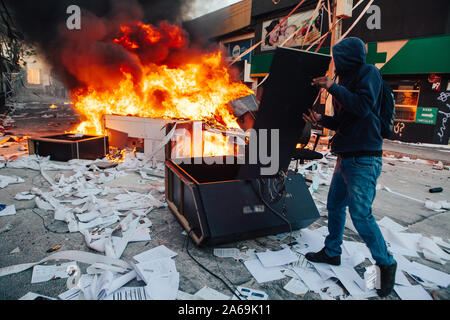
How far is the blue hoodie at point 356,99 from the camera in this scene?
2.14m

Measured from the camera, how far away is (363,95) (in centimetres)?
212

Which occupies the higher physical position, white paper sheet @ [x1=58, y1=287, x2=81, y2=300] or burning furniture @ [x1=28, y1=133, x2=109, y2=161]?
burning furniture @ [x1=28, y1=133, x2=109, y2=161]

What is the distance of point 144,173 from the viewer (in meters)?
5.99

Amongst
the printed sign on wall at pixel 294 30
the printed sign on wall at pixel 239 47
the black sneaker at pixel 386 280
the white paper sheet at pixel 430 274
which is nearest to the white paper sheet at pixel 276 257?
the black sneaker at pixel 386 280

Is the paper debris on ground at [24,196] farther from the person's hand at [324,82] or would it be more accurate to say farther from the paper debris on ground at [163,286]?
the person's hand at [324,82]

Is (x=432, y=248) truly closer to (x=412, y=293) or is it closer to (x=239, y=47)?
(x=412, y=293)

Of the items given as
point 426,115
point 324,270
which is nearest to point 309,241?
point 324,270

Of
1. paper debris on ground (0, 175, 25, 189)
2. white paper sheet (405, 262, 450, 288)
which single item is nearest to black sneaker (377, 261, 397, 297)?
white paper sheet (405, 262, 450, 288)

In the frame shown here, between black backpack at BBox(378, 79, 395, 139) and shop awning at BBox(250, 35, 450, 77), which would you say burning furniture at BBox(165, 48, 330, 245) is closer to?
black backpack at BBox(378, 79, 395, 139)

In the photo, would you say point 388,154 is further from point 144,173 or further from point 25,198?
point 25,198

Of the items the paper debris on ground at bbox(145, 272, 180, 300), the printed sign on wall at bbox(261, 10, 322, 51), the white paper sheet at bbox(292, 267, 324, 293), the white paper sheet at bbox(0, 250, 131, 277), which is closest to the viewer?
the paper debris on ground at bbox(145, 272, 180, 300)

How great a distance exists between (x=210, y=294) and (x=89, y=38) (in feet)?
38.6

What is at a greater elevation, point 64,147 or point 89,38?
point 89,38

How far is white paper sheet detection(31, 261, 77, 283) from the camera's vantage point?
241cm
